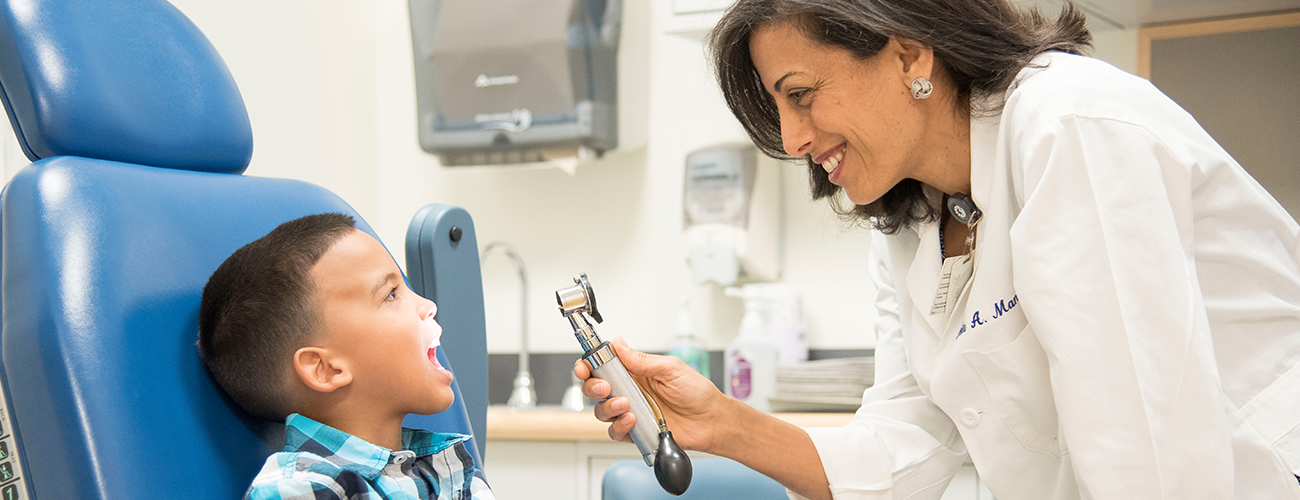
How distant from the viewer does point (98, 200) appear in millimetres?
830

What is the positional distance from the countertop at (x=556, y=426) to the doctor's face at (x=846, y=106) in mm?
856

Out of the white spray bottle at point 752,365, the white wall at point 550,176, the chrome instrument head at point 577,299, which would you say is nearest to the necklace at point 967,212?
the chrome instrument head at point 577,299

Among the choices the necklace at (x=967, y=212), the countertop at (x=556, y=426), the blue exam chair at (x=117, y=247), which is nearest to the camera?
the blue exam chair at (x=117, y=247)

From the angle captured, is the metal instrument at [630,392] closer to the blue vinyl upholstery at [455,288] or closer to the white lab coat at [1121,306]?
the blue vinyl upholstery at [455,288]

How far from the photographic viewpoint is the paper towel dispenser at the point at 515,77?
7.07ft

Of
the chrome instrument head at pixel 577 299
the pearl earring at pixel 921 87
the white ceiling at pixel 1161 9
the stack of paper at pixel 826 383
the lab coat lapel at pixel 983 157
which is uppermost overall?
the white ceiling at pixel 1161 9

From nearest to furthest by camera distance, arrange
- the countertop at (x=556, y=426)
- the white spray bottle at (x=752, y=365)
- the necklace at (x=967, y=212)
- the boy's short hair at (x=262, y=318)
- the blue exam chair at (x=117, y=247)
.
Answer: the blue exam chair at (x=117, y=247), the boy's short hair at (x=262, y=318), the necklace at (x=967, y=212), the countertop at (x=556, y=426), the white spray bottle at (x=752, y=365)

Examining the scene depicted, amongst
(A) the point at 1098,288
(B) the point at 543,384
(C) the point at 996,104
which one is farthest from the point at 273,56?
(A) the point at 1098,288

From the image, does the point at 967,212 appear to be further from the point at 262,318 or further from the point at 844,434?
the point at 262,318

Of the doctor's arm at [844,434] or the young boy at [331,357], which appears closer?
the young boy at [331,357]

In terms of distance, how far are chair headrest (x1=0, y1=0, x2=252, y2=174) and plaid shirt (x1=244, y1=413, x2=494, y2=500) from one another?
0.31m

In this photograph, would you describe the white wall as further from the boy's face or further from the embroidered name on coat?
the boy's face

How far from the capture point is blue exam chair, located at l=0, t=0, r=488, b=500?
739 millimetres

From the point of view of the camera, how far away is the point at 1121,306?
801 mm
